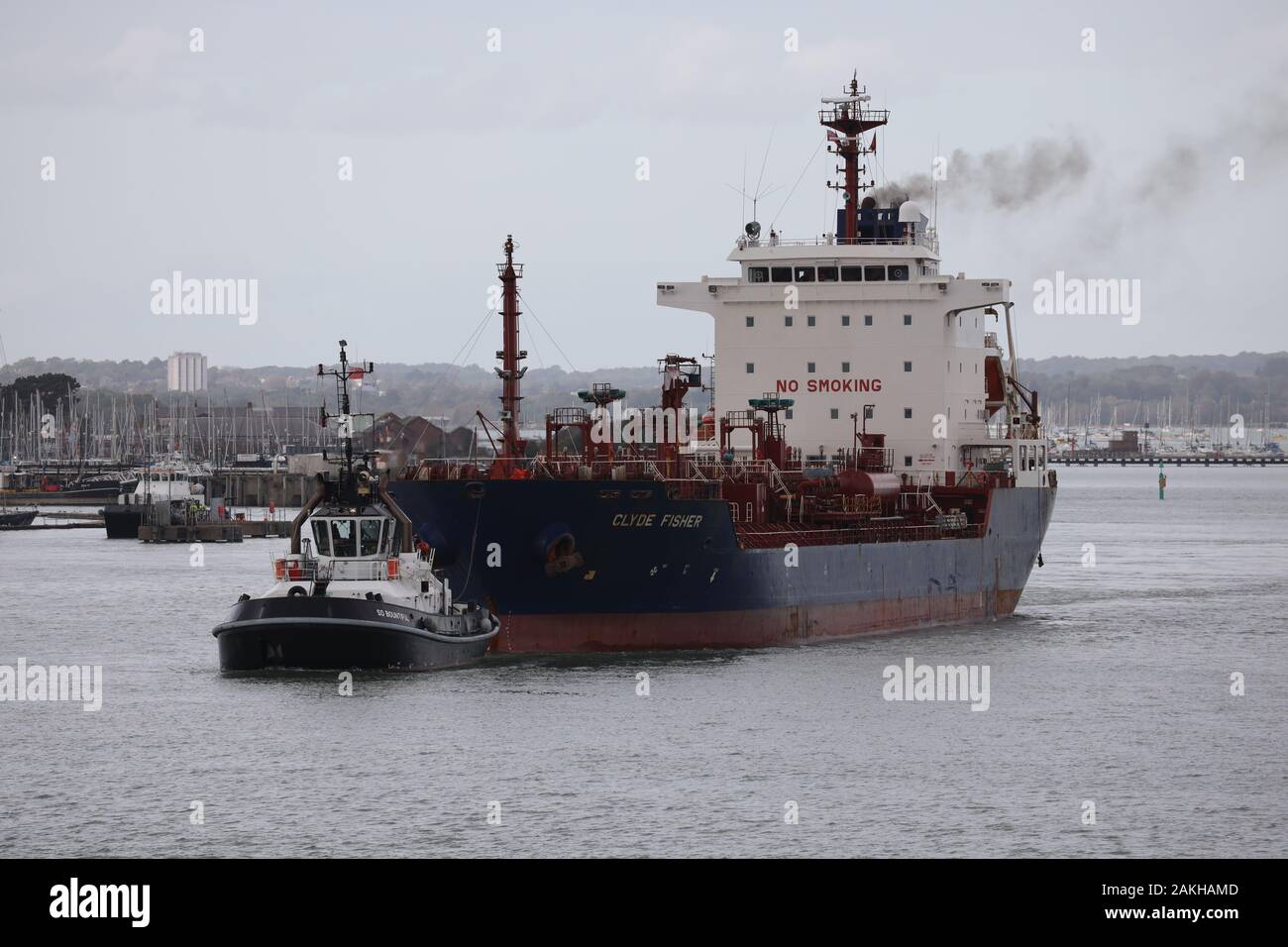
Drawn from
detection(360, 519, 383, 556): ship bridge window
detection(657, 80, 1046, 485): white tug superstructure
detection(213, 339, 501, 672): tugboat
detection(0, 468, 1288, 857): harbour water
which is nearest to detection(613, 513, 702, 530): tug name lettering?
detection(0, 468, 1288, 857): harbour water

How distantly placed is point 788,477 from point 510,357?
345 inches

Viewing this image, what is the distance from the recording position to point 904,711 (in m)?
31.7

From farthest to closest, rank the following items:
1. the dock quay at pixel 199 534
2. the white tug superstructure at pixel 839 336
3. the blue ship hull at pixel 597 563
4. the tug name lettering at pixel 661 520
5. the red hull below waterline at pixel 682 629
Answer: the dock quay at pixel 199 534, the white tug superstructure at pixel 839 336, the red hull below waterline at pixel 682 629, the tug name lettering at pixel 661 520, the blue ship hull at pixel 597 563

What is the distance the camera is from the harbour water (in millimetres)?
22344

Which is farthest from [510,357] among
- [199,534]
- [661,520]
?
[199,534]

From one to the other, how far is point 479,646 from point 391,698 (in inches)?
177

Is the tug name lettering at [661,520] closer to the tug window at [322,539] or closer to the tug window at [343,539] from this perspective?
the tug window at [343,539]

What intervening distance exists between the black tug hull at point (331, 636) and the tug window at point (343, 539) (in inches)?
62.4

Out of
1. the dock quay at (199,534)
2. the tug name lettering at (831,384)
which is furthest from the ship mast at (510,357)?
the dock quay at (199,534)

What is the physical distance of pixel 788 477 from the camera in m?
44.3

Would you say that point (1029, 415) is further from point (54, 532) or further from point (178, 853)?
point (54, 532)

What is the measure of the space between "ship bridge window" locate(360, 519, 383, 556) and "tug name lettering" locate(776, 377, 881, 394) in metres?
16.1

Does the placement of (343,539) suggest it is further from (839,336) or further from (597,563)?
(839,336)

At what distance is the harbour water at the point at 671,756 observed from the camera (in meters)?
22.3
